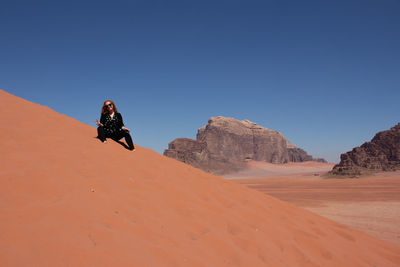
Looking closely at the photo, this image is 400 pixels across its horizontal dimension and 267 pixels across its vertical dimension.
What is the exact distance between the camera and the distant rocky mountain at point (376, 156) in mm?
37594

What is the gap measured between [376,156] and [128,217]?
153 feet

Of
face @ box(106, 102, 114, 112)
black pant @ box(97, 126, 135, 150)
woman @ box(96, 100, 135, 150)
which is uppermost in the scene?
face @ box(106, 102, 114, 112)

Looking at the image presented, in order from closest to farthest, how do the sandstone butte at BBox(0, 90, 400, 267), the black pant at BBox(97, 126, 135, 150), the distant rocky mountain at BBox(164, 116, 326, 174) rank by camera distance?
the sandstone butte at BBox(0, 90, 400, 267), the black pant at BBox(97, 126, 135, 150), the distant rocky mountain at BBox(164, 116, 326, 174)

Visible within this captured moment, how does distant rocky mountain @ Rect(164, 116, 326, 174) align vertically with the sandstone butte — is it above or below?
above

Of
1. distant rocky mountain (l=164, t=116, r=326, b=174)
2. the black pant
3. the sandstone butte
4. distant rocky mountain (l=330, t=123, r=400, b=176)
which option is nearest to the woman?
the black pant

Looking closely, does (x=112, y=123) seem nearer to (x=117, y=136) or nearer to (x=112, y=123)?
(x=112, y=123)

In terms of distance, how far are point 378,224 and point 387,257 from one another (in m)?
4.89

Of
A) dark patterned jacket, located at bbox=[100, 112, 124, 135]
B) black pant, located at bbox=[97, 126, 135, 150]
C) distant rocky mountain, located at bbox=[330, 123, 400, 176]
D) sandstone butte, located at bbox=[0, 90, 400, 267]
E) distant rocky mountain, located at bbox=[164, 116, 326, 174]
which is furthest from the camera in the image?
distant rocky mountain, located at bbox=[164, 116, 326, 174]

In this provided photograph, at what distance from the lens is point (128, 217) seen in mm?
3020

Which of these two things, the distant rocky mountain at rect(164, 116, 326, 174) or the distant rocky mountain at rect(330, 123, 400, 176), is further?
the distant rocky mountain at rect(164, 116, 326, 174)

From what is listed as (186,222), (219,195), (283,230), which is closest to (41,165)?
(186,222)

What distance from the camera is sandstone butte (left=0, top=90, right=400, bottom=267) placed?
2334mm

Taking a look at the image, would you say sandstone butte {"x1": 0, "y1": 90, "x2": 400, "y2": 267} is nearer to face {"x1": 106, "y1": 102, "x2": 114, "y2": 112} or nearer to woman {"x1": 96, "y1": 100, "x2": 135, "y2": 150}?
woman {"x1": 96, "y1": 100, "x2": 135, "y2": 150}

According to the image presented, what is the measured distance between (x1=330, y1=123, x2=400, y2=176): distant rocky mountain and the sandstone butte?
38113mm
